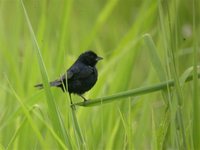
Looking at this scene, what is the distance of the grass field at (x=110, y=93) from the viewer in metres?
2.39

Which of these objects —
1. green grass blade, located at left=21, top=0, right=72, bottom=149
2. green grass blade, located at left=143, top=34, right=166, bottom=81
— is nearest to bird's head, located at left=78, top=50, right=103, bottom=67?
green grass blade, located at left=143, top=34, right=166, bottom=81

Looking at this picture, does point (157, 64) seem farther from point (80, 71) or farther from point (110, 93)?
point (110, 93)

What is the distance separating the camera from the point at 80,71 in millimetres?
3301

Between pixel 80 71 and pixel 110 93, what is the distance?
353 millimetres

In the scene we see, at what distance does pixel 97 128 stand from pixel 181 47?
1272mm

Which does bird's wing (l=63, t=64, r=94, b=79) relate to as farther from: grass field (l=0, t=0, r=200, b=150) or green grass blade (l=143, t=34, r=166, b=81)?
green grass blade (l=143, t=34, r=166, b=81)

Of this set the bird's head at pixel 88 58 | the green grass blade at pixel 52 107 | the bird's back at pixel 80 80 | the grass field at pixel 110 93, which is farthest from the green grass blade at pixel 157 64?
the bird's head at pixel 88 58

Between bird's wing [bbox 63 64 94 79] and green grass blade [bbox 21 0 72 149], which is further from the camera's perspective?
bird's wing [bbox 63 64 94 79]

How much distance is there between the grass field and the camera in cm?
239

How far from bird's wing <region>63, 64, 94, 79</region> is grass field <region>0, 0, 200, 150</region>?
0.21ft

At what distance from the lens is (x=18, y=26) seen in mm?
4055

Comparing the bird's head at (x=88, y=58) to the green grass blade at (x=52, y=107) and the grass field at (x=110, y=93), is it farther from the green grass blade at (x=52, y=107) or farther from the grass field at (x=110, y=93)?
the green grass blade at (x=52, y=107)

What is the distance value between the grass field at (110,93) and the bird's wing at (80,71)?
0.06 meters

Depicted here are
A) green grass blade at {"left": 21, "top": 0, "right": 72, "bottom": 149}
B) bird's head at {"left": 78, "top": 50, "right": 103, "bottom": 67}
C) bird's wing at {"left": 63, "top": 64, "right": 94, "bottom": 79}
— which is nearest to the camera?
green grass blade at {"left": 21, "top": 0, "right": 72, "bottom": 149}
